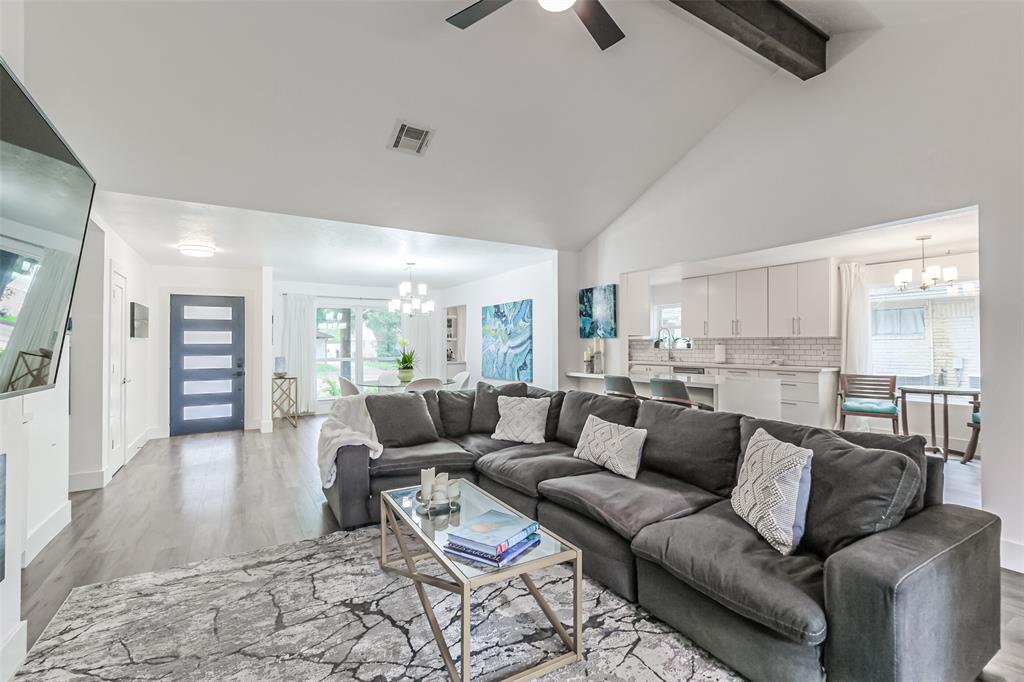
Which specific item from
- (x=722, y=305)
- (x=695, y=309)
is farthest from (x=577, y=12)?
(x=695, y=309)

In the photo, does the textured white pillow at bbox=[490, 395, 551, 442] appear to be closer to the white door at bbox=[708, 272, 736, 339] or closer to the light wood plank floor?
the light wood plank floor

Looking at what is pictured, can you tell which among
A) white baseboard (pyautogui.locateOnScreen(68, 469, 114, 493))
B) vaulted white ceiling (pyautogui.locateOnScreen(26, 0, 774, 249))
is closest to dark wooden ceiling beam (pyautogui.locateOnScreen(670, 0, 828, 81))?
vaulted white ceiling (pyautogui.locateOnScreen(26, 0, 774, 249))

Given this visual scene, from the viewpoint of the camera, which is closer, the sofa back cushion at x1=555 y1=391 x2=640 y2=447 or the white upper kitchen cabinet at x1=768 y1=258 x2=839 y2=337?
the sofa back cushion at x1=555 y1=391 x2=640 y2=447

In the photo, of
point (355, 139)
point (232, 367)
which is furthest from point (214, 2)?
→ point (232, 367)

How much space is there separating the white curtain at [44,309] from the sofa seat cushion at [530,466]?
2401 millimetres

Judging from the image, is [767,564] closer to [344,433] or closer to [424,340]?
[344,433]

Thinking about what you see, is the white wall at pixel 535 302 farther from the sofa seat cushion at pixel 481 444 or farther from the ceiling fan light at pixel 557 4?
the ceiling fan light at pixel 557 4

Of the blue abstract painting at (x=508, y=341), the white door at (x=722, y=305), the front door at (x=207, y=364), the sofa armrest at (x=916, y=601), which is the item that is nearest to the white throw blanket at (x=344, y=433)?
the sofa armrest at (x=916, y=601)

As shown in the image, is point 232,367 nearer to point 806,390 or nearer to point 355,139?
point 355,139

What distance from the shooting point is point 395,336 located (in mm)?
9312

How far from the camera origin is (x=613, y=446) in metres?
3.02

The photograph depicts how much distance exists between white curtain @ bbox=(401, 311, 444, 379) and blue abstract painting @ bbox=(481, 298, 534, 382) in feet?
4.76

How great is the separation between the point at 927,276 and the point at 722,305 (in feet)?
7.02

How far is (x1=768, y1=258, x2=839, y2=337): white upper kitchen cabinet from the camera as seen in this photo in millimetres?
5594
